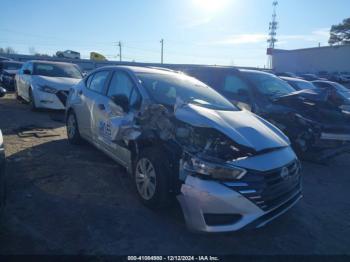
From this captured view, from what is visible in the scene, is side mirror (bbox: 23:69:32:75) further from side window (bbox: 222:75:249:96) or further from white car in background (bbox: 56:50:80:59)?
white car in background (bbox: 56:50:80:59)

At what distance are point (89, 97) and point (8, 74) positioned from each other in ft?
42.7

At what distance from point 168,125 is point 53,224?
1.62 m

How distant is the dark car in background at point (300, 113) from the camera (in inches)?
239

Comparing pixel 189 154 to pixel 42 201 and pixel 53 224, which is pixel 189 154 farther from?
pixel 42 201

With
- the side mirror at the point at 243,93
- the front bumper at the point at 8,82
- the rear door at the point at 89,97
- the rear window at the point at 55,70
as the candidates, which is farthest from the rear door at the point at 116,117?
the front bumper at the point at 8,82

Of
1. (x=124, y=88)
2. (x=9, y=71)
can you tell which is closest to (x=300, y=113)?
(x=124, y=88)

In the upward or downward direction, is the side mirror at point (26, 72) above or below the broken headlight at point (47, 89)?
above

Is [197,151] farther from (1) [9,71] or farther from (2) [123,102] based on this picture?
(1) [9,71]

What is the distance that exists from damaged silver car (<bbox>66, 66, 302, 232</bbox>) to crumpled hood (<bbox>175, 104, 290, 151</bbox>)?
11mm

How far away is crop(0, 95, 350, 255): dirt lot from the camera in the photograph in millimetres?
3197

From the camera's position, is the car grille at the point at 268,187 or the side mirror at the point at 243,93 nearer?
the car grille at the point at 268,187

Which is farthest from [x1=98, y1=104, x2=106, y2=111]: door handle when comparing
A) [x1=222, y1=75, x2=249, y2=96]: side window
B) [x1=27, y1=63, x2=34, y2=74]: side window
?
[x1=27, y1=63, x2=34, y2=74]: side window

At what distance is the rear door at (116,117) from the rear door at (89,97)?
161mm

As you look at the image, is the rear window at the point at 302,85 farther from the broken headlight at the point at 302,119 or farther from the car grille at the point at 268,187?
the car grille at the point at 268,187
